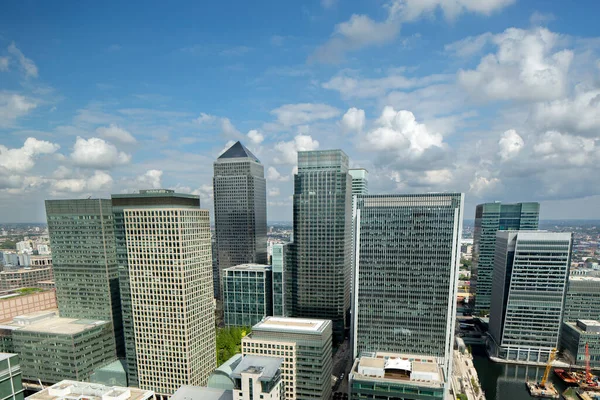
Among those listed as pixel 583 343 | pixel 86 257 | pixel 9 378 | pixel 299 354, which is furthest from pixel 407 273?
pixel 86 257

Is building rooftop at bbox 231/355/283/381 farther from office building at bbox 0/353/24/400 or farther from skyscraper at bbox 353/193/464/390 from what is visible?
skyscraper at bbox 353/193/464/390

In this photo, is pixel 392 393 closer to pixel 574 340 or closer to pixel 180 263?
pixel 180 263

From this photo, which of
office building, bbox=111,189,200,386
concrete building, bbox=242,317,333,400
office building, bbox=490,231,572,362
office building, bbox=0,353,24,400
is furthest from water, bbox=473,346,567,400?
office building, bbox=0,353,24,400

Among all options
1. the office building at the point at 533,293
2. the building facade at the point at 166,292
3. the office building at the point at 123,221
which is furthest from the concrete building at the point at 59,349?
the office building at the point at 533,293

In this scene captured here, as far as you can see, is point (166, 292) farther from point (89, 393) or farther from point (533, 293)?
point (533, 293)

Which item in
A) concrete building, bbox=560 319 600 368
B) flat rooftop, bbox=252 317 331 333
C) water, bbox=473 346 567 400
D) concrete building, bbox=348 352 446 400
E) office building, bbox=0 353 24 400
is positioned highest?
office building, bbox=0 353 24 400

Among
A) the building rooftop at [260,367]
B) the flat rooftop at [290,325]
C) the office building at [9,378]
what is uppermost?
the office building at [9,378]

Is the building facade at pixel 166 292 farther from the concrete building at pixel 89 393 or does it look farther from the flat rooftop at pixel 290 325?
the flat rooftop at pixel 290 325
